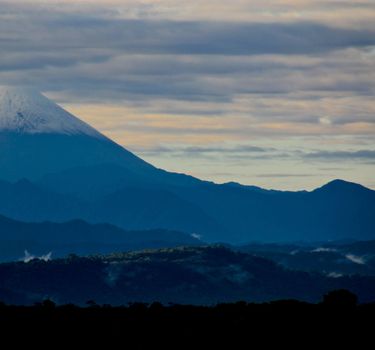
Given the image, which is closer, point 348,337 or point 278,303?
point 348,337

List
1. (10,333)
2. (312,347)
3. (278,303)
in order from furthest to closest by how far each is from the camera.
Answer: (278,303) → (10,333) → (312,347)

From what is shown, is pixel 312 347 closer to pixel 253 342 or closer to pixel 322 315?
pixel 253 342

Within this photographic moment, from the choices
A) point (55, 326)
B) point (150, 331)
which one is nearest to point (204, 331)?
point (150, 331)

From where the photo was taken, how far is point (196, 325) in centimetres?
16175

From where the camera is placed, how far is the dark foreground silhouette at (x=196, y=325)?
5812 inches

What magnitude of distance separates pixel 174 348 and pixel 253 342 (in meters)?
7.02

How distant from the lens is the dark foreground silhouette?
5812 inches

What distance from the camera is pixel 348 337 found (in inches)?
5704

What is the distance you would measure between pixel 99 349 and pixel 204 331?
46.8ft

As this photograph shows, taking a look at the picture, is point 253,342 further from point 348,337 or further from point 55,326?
point 55,326

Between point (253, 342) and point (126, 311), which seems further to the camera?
point (126, 311)

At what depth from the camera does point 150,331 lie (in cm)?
16000

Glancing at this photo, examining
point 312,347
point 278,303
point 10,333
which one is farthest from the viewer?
point 278,303

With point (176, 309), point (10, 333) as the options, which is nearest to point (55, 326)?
point (10, 333)
